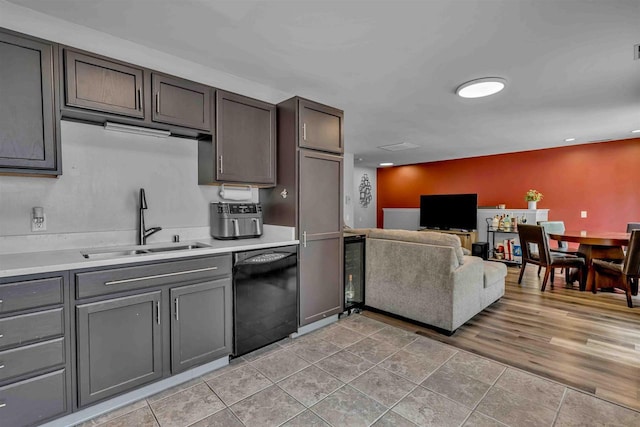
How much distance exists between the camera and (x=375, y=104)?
3.63 m

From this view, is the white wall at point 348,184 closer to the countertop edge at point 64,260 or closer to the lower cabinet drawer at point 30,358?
the countertop edge at point 64,260

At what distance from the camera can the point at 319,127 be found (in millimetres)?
2885

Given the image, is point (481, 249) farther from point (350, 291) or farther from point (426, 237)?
point (350, 291)

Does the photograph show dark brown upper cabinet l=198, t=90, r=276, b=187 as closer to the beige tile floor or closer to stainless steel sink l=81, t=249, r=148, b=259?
stainless steel sink l=81, t=249, r=148, b=259

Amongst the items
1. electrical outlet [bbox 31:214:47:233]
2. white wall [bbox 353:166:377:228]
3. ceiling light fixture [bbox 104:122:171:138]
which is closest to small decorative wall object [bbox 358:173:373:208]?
white wall [bbox 353:166:377:228]

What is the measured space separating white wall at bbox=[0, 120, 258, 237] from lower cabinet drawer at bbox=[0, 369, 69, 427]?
0.97 metres

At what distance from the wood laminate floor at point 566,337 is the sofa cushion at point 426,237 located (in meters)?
0.76

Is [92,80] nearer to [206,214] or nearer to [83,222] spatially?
[83,222]

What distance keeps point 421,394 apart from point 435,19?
2.46 metres

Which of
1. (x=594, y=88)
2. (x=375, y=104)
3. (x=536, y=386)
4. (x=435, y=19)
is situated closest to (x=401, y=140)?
(x=375, y=104)

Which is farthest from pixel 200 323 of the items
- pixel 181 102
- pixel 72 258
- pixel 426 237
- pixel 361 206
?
pixel 361 206

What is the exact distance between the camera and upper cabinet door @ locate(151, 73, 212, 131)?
2199mm

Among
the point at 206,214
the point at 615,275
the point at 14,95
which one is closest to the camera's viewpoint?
the point at 14,95

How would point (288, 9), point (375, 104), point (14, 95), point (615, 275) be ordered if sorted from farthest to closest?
point (615, 275) → point (375, 104) → point (288, 9) → point (14, 95)
